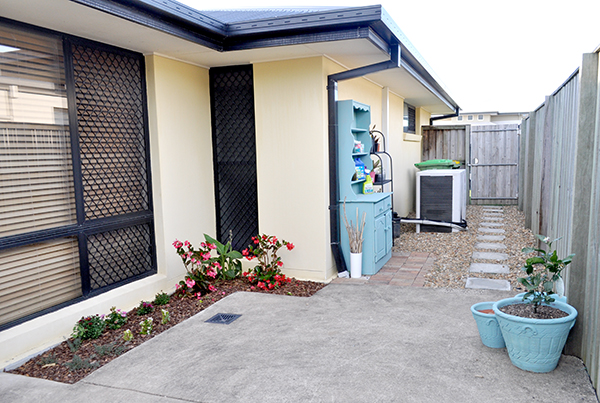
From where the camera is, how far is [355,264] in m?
5.10

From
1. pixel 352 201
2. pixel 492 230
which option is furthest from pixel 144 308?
pixel 492 230

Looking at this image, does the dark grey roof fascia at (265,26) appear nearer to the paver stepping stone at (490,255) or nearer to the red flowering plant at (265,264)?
the red flowering plant at (265,264)

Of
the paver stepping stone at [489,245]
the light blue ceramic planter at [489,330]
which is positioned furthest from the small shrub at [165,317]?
the paver stepping stone at [489,245]

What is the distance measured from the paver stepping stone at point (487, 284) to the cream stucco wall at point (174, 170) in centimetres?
303

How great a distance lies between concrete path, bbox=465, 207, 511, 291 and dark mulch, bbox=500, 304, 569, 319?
5.49ft

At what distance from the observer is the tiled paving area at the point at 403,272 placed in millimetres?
4938

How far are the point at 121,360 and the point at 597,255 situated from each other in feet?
10.3

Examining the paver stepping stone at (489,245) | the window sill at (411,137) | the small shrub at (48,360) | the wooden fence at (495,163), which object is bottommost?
the small shrub at (48,360)

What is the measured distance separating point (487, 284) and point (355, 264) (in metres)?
1.40

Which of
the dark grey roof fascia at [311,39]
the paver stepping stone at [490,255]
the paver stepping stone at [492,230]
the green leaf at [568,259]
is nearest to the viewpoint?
the green leaf at [568,259]

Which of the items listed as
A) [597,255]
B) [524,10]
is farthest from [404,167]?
[524,10]

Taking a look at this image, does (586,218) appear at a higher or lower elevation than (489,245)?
higher

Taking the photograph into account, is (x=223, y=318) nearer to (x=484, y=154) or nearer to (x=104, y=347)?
(x=104, y=347)

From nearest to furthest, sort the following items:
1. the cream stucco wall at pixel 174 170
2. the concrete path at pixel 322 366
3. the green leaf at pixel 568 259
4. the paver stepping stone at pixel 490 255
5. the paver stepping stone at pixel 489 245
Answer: the concrete path at pixel 322 366 → the green leaf at pixel 568 259 → the cream stucco wall at pixel 174 170 → the paver stepping stone at pixel 490 255 → the paver stepping stone at pixel 489 245
